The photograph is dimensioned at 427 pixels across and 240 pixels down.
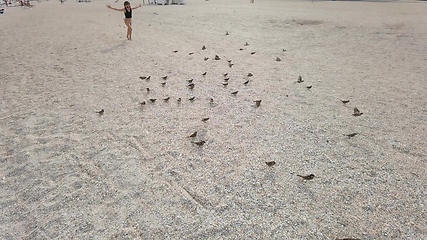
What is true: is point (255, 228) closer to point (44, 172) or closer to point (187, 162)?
point (187, 162)

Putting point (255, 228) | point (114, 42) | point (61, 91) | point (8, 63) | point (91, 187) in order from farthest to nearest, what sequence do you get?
point (114, 42)
point (8, 63)
point (61, 91)
point (91, 187)
point (255, 228)

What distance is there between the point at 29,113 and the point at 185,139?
3.61 meters

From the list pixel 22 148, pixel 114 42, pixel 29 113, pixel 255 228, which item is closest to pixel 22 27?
pixel 114 42

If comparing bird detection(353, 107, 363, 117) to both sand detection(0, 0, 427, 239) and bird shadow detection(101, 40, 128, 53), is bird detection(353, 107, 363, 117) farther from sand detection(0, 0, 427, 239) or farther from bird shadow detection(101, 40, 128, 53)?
bird shadow detection(101, 40, 128, 53)

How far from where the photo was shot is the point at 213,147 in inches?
187

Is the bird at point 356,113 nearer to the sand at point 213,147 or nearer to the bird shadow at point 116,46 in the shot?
the sand at point 213,147

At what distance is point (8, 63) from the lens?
30.0ft

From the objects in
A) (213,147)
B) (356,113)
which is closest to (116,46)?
(213,147)

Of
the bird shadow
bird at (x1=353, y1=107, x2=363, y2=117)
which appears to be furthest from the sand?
the bird shadow

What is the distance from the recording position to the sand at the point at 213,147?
332 cm

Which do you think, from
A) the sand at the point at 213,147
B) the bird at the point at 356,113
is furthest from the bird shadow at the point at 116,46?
the bird at the point at 356,113

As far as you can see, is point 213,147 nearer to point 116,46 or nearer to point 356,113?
point 356,113

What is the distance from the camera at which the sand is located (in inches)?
131

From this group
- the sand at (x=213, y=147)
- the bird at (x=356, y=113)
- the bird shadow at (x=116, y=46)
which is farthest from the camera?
the bird shadow at (x=116, y=46)
